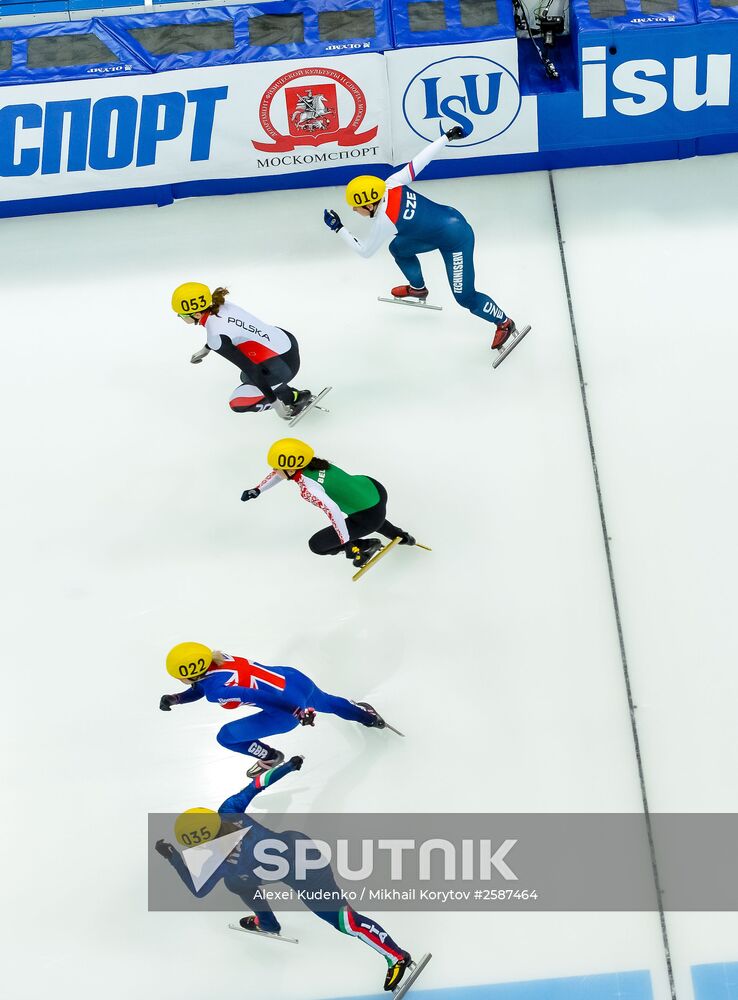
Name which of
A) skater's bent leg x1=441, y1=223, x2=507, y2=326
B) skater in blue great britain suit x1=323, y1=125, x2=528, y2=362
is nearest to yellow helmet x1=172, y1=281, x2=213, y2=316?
skater in blue great britain suit x1=323, y1=125, x2=528, y2=362

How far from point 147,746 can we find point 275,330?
9.36 ft

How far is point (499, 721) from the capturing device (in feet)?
22.0

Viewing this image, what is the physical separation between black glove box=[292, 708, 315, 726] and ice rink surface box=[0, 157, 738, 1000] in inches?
28.5

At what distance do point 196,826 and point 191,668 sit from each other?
0.89m

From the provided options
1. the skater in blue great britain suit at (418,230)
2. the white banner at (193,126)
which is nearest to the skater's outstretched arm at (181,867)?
the skater in blue great britain suit at (418,230)

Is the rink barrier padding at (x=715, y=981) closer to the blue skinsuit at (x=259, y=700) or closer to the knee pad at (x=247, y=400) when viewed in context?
the blue skinsuit at (x=259, y=700)

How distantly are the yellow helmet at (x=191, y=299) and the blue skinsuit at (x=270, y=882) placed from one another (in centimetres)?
309

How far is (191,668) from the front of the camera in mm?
5996

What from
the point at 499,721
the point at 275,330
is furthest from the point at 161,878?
the point at 275,330

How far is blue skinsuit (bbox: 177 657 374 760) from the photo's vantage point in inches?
240

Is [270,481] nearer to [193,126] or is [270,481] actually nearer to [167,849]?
[167,849]

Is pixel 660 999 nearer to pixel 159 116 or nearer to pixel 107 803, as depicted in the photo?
pixel 107 803

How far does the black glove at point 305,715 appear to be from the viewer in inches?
238

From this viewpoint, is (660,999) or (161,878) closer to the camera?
(660,999)
